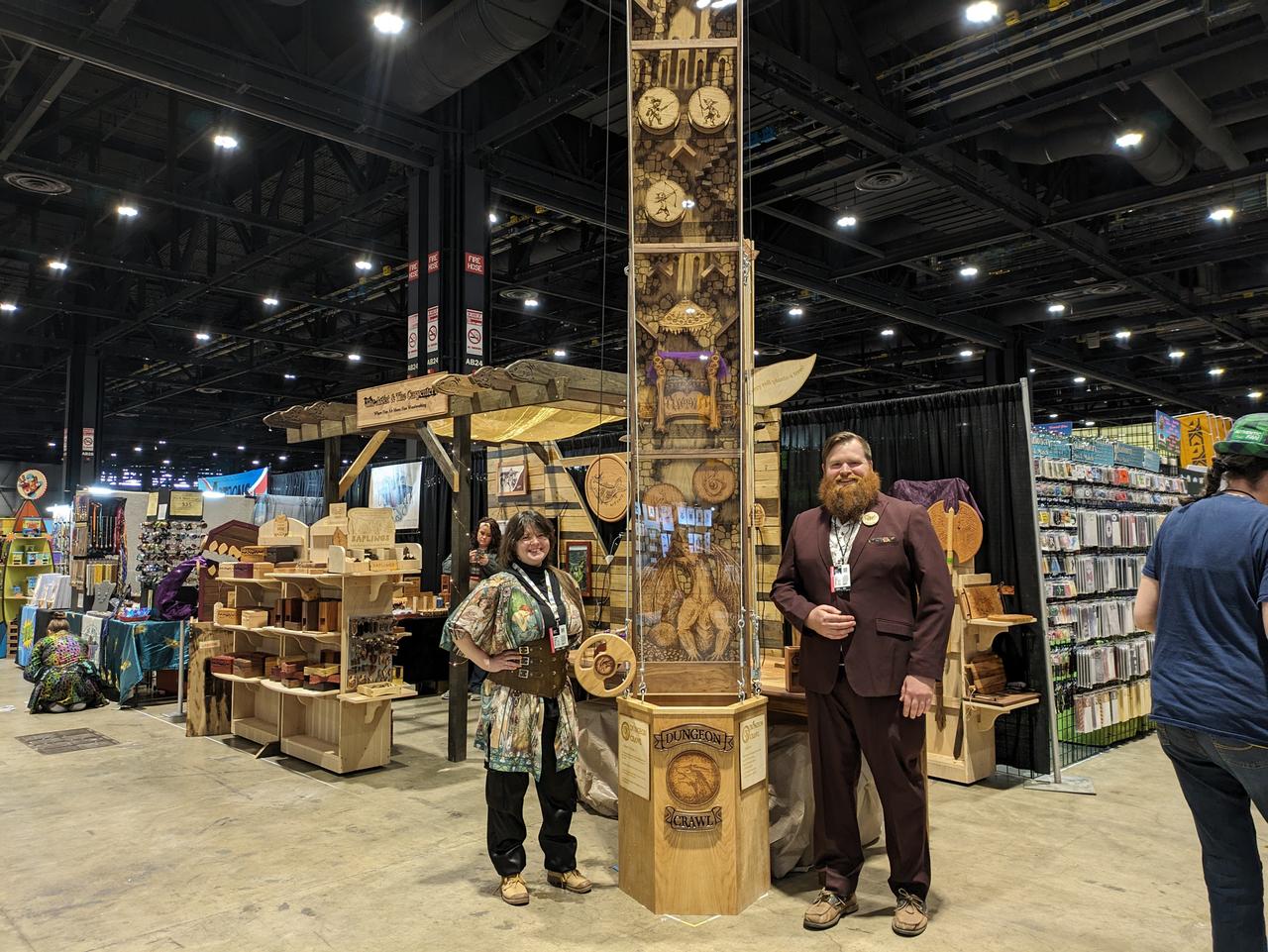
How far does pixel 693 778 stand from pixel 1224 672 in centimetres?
176

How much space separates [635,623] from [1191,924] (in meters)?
2.35

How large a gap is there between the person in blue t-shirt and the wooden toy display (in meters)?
4.42

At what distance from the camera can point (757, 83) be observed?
6414mm

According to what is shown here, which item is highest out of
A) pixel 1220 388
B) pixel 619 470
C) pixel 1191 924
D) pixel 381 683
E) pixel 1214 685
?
pixel 1220 388

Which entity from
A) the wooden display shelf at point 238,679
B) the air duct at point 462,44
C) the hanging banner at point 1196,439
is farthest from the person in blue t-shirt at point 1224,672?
the hanging banner at point 1196,439

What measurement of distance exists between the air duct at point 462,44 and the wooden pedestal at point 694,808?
16.4 ft

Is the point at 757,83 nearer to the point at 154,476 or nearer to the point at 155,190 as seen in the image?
the point at 155,190

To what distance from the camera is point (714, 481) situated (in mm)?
3525

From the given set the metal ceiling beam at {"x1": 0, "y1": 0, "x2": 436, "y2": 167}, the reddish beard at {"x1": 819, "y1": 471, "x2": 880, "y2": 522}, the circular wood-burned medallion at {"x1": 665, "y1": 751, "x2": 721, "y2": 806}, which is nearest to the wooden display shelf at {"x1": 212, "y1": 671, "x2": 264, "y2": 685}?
the circular wood-burned medallion at {"x1": 665, "y1": 751, "x2": 721, "y2": 806}

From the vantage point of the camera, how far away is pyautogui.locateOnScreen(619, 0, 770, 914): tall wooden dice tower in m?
3.45

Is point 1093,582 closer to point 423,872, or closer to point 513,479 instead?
point 423,872

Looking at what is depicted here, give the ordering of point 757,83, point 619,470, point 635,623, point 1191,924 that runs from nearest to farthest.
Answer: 1. point 1191,924
2. point 635,623
3. point 757,83
4. point 619,470

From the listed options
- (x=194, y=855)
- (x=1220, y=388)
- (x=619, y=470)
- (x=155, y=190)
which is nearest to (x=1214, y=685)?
(x=194, y=855)

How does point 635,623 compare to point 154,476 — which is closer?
point 635,623
